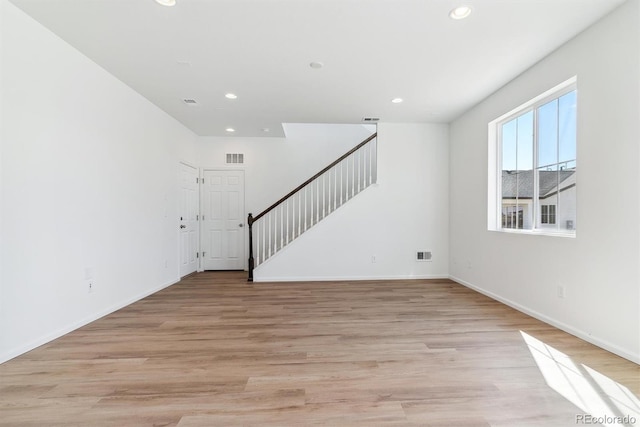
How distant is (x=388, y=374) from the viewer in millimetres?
1910

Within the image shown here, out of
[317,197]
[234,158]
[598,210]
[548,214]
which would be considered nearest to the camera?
[598,210]

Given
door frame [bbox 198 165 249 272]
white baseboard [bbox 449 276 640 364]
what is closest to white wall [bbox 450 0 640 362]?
white baseboard [bbox 449 276 640 364]

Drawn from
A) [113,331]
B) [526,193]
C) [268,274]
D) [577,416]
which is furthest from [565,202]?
[113,331]

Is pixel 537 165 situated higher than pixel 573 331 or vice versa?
pixel 537 165

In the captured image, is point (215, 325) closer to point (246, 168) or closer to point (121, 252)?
point (121, 252)

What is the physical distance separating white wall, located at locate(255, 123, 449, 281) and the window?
1.14 m

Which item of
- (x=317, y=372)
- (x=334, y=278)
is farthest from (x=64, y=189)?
(x=334, y=278)

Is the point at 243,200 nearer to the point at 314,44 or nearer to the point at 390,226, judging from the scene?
the point at 390,226

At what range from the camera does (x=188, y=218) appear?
17.1 feet

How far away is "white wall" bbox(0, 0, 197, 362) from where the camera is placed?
211cm

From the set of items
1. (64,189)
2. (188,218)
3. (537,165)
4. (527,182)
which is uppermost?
(537,165)

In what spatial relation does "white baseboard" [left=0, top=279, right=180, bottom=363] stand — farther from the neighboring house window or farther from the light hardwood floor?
the neighboring house window

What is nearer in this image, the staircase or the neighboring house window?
the neighboring house window

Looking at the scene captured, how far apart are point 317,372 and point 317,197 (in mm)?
3410
